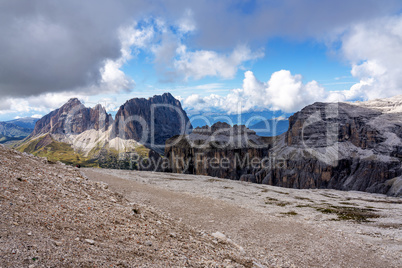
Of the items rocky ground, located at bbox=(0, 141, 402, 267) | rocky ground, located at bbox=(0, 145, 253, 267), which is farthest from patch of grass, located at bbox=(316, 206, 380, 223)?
rocky ground, located at bbox=(0, 145, 253, 267)

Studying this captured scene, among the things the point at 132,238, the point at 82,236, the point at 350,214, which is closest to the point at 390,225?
the point at 350,214

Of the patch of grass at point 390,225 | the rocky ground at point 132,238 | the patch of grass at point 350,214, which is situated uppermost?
the rocky ground at point 132,238

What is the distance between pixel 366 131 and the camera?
188 m

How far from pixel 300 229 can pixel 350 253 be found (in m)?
6.60

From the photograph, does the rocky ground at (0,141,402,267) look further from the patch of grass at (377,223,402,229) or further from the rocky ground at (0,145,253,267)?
the patch of grass at (377,223,402,229)

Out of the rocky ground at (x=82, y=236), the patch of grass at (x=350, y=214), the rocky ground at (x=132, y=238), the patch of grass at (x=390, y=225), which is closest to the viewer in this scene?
the rocky ground at (x=82, y=236)

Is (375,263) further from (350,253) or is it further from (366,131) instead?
(366,131)

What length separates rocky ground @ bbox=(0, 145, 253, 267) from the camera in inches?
409

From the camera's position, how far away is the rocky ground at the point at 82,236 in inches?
409

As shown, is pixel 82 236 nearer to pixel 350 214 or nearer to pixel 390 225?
pixel 390 225

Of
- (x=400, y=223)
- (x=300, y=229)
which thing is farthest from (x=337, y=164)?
(x=300, y=229)

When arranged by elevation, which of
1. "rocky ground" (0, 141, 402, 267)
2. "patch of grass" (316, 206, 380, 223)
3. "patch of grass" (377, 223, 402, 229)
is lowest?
"patch of grass" (316, 206, 380, 223)

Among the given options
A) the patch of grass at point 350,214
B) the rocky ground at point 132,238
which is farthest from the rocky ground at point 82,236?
the patch of grass at point 350,214

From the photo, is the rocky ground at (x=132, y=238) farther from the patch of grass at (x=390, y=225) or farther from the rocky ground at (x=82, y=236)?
the patch of grass at (x=390, y=225)
